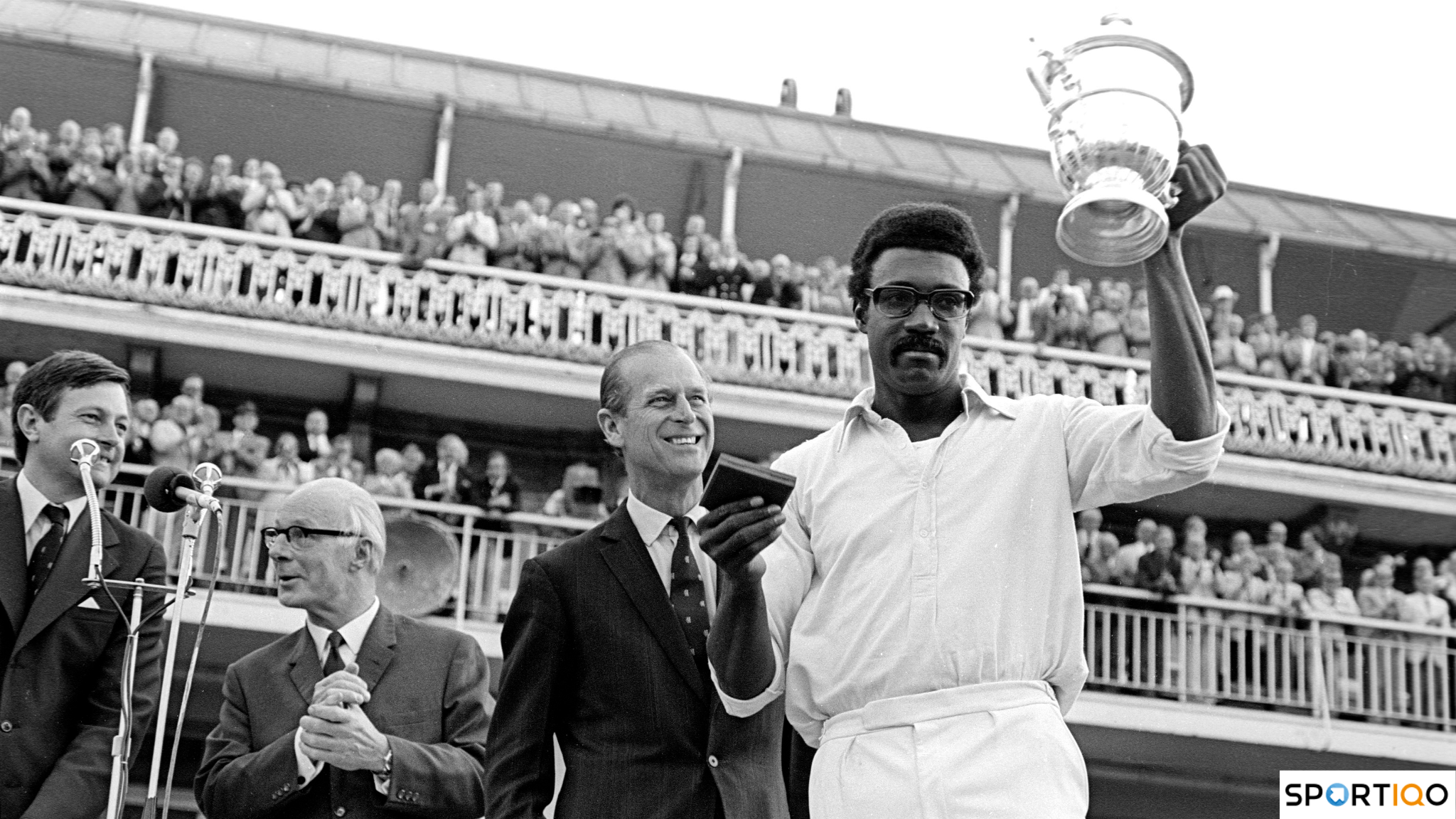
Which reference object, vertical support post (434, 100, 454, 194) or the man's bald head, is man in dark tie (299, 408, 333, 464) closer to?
vertical support post (434, 100, 454, 194)

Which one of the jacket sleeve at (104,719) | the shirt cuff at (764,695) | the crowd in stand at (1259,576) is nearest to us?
the shirt cuff at (764,695)

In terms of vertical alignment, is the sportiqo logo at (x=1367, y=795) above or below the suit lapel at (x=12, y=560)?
below

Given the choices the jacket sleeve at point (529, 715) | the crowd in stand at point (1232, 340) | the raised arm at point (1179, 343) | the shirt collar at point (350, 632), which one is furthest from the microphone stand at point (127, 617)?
the crowd in stand at point (1232, 340)

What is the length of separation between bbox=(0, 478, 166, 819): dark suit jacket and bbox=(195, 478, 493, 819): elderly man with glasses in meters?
0.27

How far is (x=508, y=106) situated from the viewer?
1917cm

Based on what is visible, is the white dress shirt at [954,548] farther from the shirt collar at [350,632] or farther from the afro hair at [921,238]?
the shirt collar at [350,632]

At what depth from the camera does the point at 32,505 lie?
450 centimetres

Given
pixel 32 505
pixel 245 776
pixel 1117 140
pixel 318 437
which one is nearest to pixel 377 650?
pixel 245 776

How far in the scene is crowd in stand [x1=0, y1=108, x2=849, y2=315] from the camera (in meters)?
15.4

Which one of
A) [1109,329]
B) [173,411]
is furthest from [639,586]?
[1109,329]

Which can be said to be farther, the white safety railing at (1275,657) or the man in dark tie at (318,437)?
the white safety railing at (1275,657)

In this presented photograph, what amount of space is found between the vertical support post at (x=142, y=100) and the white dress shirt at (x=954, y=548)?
15.8m

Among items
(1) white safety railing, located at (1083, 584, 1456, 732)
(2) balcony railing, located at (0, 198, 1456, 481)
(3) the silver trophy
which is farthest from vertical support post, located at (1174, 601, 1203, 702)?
(3) the silver trophy

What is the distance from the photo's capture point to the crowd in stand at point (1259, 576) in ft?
48.8
